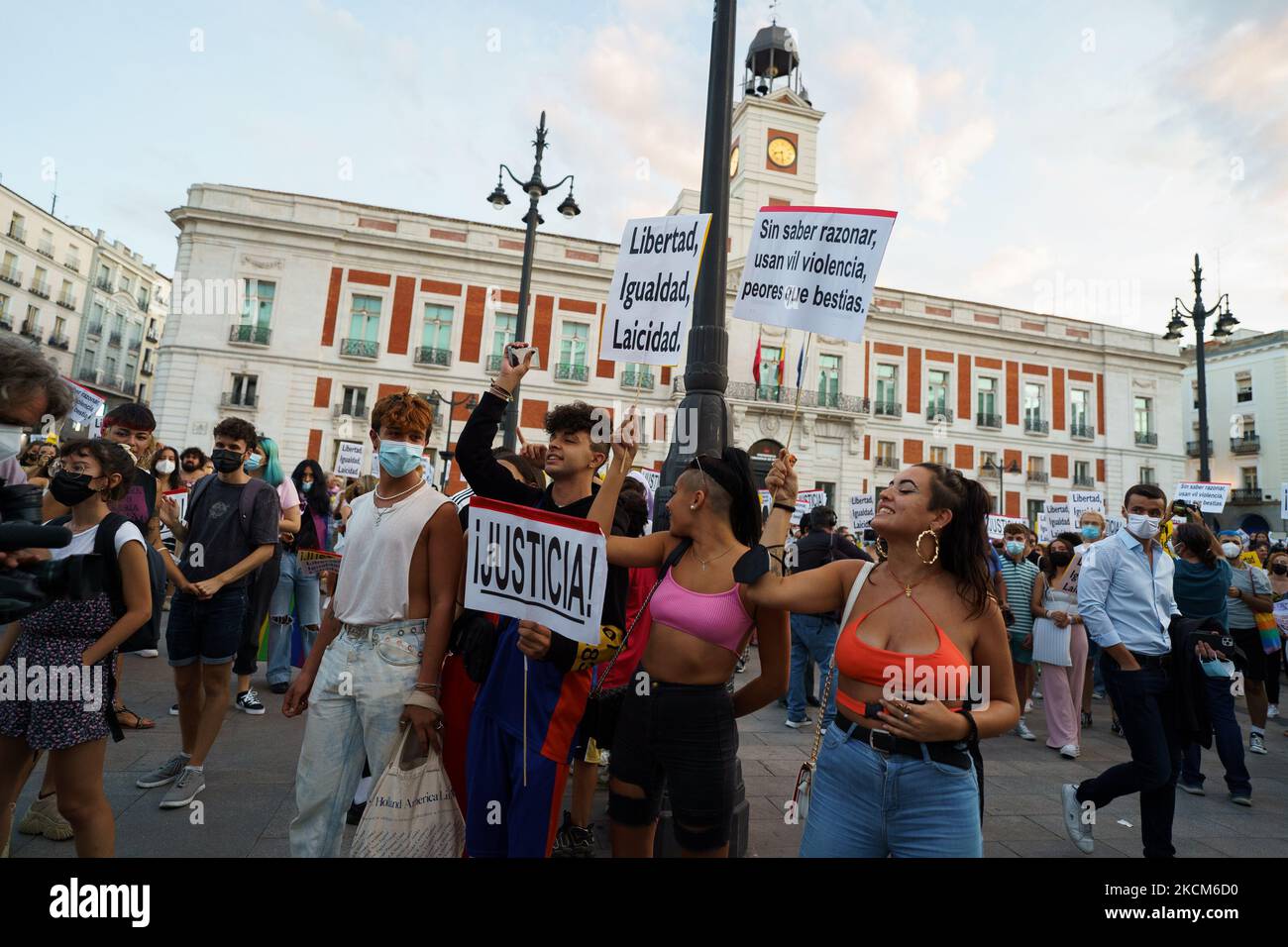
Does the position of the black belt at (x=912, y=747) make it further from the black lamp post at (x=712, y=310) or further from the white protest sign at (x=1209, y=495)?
the white protest sign at (x=1209, y=495)

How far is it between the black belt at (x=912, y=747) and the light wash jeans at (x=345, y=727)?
1.61 m

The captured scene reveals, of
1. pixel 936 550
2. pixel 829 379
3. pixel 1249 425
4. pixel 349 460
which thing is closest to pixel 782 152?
pixel 829 379

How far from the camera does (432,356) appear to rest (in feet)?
96.2

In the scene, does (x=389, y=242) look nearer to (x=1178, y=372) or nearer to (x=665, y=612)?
(x=665, y=612)

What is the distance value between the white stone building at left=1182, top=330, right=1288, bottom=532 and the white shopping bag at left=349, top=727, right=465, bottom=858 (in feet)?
148

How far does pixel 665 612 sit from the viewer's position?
255 cm

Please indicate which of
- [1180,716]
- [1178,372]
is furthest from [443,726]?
[1178,372]

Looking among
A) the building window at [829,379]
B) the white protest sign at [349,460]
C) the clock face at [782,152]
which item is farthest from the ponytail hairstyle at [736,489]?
the clock face at [782,152]

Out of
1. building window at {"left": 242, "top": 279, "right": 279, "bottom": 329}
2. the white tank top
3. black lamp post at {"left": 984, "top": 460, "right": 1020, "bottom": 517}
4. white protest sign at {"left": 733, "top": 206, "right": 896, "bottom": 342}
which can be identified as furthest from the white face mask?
black lamp post at {"left": 984, "top": 460, "right": 1020, "bottom": 517}

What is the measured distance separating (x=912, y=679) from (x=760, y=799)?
2789 mm

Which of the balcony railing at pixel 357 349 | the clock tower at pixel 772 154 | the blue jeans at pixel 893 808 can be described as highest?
the clock tower at pixel 772 154

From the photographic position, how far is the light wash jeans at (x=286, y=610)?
6527 millimetres

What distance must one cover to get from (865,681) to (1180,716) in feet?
9.75

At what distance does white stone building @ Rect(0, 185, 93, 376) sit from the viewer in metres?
40.5
